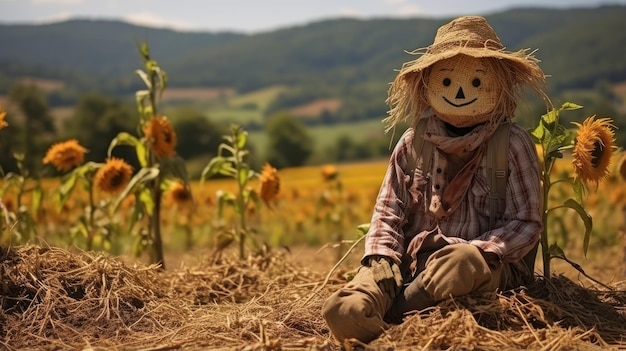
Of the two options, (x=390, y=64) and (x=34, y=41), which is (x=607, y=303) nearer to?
(x=390, y=64)

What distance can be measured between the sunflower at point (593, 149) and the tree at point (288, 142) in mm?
35176

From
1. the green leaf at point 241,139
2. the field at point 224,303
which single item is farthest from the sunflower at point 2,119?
the green leaf at point 241,139

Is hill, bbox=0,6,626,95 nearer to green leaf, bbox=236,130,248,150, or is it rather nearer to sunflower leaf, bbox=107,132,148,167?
green leaf, bbox=236,130,248,150

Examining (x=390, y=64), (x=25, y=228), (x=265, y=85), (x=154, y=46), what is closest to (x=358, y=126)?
(x=265, y=85)

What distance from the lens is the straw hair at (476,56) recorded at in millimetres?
4219

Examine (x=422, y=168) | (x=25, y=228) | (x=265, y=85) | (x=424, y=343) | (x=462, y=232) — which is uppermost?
(x=422, y=168)

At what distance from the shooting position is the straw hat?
164 inches

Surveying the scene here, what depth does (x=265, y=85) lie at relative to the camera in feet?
431

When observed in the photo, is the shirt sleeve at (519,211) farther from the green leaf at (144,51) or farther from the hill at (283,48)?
the hill at (283,48)

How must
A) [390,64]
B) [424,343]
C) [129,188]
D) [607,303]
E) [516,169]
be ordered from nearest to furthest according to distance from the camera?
[424,343] → [516,169] → [607,303] → [129,188] → [390,64]

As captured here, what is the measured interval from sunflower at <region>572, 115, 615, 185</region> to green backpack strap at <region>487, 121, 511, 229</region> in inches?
20.7

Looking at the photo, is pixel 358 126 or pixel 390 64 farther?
pixel 390 64

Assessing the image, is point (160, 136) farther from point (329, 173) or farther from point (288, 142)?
point (288, 142)

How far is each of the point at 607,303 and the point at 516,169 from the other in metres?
1.02
